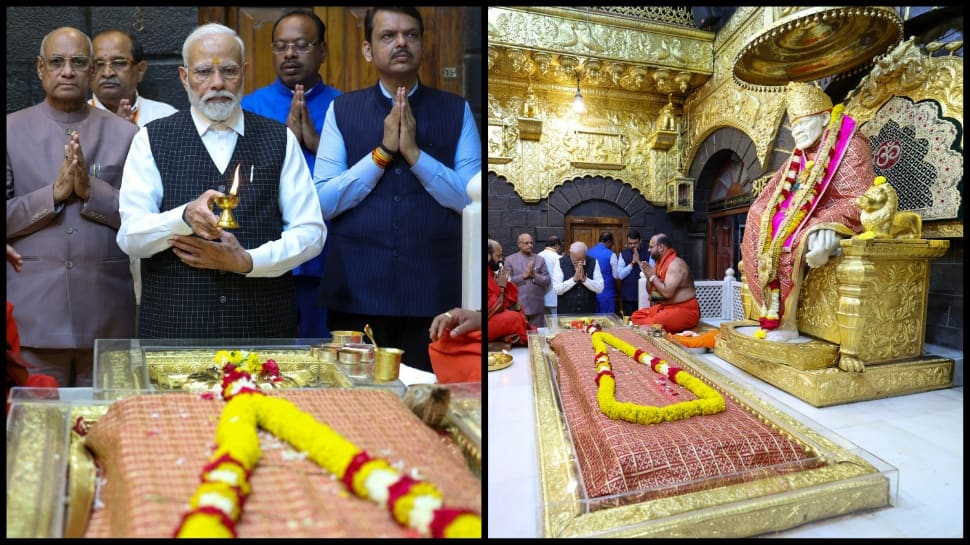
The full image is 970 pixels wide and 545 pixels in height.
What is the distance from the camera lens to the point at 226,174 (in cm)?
141

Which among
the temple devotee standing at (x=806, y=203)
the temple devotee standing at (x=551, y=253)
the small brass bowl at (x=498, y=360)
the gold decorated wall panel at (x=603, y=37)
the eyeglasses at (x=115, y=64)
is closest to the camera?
the eyeglasses at (x=115, y=64)

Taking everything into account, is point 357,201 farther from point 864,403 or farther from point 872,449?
point 864,403

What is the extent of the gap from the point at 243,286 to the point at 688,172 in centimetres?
232

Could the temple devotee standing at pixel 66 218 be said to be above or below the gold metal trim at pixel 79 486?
above

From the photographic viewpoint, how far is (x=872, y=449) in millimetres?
1650

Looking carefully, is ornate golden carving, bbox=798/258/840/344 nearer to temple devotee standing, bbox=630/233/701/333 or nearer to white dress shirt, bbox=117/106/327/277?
temple devotee standing, bbox=630/233/701/333

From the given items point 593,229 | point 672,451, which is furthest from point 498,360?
point 672,451

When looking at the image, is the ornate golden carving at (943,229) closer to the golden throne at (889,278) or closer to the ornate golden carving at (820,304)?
the golden throne at (889,278)

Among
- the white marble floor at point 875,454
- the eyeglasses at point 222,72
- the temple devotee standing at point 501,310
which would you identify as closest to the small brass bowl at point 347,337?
the white marble floor at point 875,454

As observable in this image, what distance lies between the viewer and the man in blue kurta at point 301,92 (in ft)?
4.77

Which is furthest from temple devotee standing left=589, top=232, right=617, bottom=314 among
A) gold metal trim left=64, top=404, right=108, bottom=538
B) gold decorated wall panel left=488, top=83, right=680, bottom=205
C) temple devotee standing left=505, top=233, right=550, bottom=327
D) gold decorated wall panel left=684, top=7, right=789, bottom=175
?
gold metal trim left=64, top=404, right=108, bottom=538

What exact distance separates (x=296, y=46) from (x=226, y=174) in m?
0.42

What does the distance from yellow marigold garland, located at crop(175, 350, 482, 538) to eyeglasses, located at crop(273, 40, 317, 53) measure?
3.21 feet

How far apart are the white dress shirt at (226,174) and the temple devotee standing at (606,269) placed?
223cm
